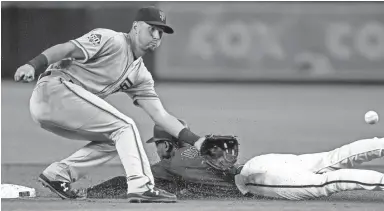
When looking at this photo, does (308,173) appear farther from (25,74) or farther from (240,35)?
(240,35)

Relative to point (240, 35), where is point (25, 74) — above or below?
below

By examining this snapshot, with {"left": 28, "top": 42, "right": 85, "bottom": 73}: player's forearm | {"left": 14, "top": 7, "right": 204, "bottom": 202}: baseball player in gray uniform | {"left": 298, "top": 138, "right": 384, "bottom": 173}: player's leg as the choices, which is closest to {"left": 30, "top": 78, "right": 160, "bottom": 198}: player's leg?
{"left": 14, "top": 7, "right": 204, "bottom": 202}: baseball player in gray uniform

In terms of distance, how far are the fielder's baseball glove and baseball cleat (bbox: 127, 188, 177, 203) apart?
0.55 m

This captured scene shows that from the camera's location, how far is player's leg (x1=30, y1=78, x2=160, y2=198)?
18.9 feet

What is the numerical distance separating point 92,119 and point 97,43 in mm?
522

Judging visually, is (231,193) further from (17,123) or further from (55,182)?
(17,123)

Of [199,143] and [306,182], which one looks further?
[199,143]

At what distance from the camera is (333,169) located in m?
6.02

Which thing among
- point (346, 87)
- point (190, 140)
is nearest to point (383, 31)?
point (346, 87)

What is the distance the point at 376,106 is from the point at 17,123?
622 centimetres

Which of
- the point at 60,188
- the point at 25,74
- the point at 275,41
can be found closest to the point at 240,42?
the point at 275,41

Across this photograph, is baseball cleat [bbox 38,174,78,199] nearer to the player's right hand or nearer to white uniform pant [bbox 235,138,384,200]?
the player's right hand

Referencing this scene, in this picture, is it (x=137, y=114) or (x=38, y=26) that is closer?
(x=137, y=114)

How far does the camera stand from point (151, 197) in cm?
572
